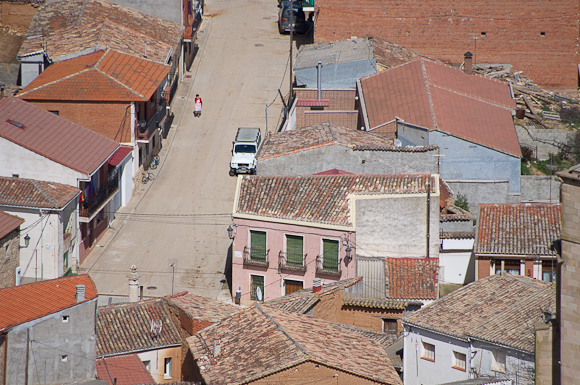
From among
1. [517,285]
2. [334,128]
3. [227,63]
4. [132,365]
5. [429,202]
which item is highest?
[227,63]

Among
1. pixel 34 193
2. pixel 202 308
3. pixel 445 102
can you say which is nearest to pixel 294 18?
pixel 445 102

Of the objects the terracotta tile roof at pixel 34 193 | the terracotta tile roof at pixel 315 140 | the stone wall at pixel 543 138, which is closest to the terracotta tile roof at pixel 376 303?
the terracotta tile roof at pixel 315 140

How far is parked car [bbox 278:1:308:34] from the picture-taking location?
75125mm

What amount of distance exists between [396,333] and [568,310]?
1998 centimetres

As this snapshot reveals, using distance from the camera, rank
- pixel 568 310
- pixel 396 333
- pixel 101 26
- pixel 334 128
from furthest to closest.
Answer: pixel 101 26
pixel 334 128
pixel 396 333
pixel 568 310

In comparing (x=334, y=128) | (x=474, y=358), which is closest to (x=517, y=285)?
(x=474, y=358)

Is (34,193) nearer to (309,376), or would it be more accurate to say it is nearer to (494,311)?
(309,376)

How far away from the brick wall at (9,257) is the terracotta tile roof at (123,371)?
10243mm

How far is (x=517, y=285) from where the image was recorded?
122 feet

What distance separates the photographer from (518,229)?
43.5m

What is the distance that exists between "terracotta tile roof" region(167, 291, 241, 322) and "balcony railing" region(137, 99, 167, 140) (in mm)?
16628

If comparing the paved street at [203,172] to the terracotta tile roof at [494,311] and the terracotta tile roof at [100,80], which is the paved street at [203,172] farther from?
the terracotta tile roof at [494,311]

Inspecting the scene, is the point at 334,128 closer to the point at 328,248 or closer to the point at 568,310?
the point at 328,248

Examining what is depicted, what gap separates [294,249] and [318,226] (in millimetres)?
1840
